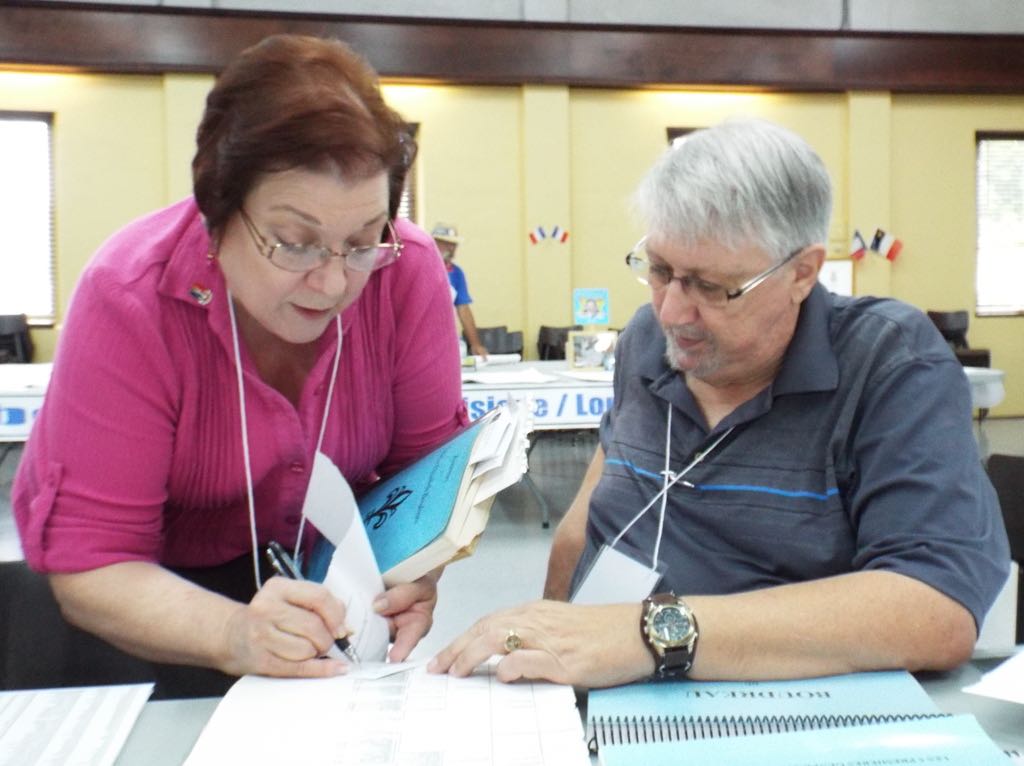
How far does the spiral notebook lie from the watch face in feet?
0.19

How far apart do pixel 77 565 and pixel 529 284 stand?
27.8 ft

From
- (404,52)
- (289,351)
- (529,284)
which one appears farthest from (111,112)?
(289,351)

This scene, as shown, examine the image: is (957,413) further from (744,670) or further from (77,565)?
(77,565)

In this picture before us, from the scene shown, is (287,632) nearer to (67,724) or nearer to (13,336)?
(67,724)

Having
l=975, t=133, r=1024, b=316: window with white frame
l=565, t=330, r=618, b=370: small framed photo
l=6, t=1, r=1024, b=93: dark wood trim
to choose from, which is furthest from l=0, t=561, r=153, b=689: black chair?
l=975, t=133, r=1024, b=316: window with white frame

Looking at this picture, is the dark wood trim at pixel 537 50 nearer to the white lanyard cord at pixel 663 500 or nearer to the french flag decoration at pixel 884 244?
the french flag decoration at pixel 884 244

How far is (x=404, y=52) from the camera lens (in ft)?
29.7

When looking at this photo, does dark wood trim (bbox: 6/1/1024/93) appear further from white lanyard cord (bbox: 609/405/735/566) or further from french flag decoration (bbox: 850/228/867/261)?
white lanyard cord (bbox: 609/405/735/566)

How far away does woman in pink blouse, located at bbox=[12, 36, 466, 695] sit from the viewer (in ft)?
3.78

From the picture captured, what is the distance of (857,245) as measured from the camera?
9969 millimetres

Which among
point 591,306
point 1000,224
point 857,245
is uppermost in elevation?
point 1000,224

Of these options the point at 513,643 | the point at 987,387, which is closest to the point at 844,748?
the point at 513,643

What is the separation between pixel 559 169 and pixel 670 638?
28.7 ft

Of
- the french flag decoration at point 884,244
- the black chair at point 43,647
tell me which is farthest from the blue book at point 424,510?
the french flag decoration at point 884,244
